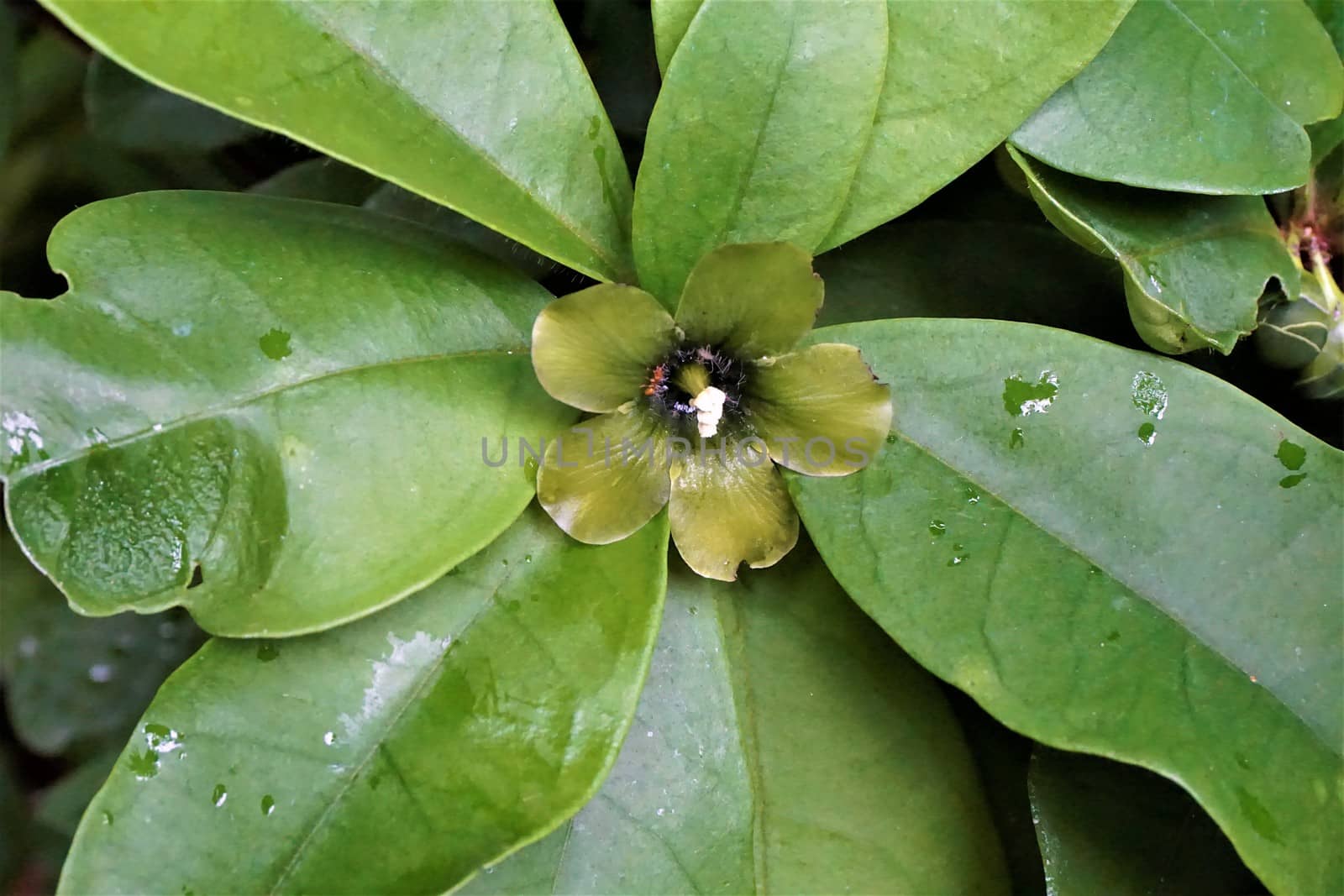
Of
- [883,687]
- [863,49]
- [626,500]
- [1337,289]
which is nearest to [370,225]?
[626,500]

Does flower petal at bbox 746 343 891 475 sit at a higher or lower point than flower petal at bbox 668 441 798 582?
higher

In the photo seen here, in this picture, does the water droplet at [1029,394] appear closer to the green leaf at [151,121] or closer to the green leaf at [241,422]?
the green leaf at [241,422]

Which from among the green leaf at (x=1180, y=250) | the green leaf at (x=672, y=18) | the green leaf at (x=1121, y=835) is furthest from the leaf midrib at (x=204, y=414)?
the green leaf at (x=1121, y=835)

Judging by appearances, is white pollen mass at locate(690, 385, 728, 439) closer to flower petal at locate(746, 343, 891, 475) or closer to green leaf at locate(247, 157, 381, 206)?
flower petal at locate(746, 343, 891, 475)

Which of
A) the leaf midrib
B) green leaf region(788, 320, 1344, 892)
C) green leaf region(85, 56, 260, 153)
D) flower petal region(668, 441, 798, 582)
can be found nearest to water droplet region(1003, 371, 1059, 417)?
green leaf region(788, 320, 1344, 892)

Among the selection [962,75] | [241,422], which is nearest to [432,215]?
[241,422]

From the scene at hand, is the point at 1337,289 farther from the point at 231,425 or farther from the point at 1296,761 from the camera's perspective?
the point at 231,425
